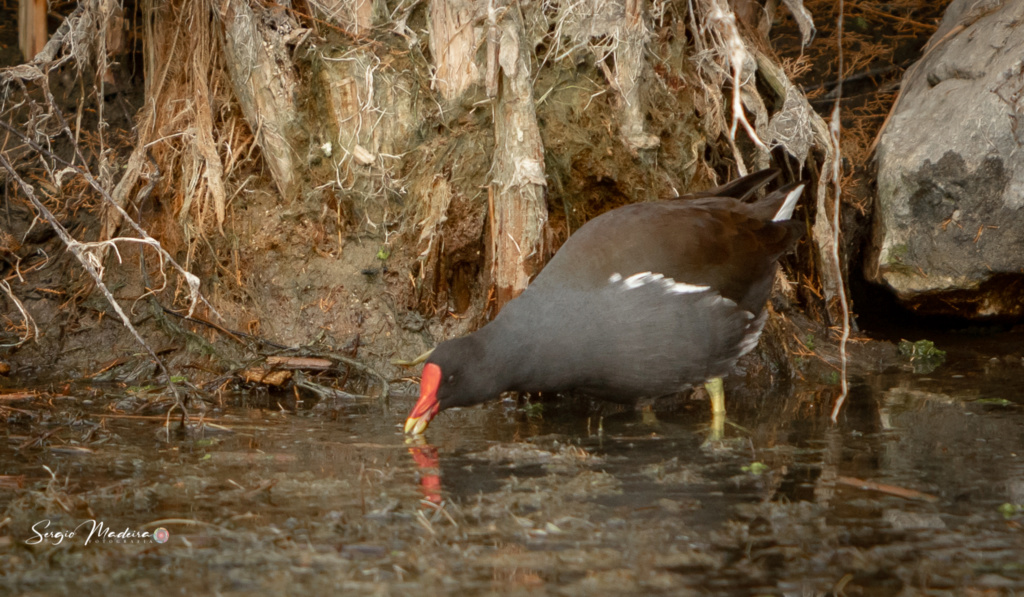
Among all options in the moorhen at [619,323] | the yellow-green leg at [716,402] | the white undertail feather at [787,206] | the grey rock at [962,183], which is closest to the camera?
the moorhen at [619,323]

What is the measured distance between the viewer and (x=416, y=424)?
3.49 m

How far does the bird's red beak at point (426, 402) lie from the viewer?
3486mm

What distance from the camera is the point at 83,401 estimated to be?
412 cm

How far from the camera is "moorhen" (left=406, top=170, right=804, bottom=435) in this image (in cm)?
358

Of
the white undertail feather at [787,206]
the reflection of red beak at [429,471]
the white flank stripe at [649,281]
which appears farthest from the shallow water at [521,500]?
the white undertail feather at [787,206]

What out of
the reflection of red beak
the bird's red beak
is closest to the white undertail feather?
the bird's red beak

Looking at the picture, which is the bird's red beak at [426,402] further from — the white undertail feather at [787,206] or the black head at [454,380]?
the white undertail feather at [787,206]

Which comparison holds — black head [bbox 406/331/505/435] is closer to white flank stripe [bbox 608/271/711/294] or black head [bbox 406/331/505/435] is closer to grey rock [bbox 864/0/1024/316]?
white flank stripe [bbox 608/271/711/294]

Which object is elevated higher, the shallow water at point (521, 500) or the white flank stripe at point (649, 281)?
the white flank stripe at point (649, 281)

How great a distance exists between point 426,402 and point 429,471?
0.46 m

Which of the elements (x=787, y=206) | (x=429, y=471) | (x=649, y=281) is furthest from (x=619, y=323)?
(x=787, y=206)

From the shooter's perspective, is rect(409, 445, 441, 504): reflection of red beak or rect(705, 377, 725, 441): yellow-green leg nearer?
rect(409, 445, 441, 504): reflection of red beak

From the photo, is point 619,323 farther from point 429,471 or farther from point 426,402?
point 429,471

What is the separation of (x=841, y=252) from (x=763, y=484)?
270 cm
